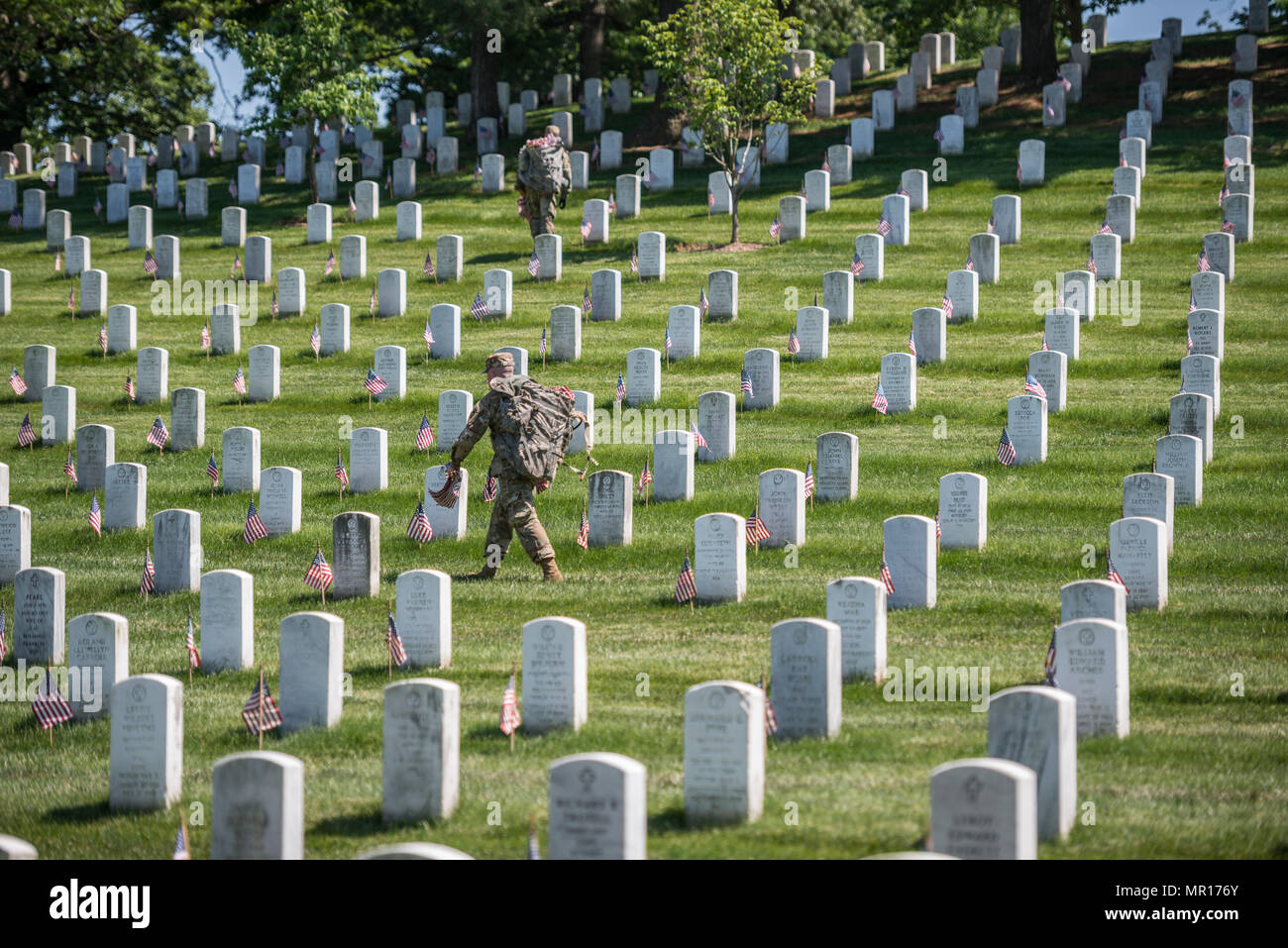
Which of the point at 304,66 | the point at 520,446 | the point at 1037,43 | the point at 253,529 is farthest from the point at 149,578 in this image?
the point at 1037,43

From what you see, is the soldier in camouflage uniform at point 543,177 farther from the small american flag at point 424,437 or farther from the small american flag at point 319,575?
Result: the small american flag at point 319,575

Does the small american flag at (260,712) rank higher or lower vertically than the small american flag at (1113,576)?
lower

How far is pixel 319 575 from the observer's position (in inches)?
554

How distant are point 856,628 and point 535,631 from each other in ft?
7.89

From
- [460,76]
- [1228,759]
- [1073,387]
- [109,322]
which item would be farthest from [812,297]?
Answer: [460,76]

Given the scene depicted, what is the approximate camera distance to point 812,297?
24219 millimetres

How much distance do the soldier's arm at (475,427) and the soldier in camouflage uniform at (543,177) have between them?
1422 cm

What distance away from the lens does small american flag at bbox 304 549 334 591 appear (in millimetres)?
14039

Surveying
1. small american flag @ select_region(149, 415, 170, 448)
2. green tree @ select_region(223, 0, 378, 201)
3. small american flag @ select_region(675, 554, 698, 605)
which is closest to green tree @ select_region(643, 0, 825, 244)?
green tree @ select_region(223, 0, 378, 201)

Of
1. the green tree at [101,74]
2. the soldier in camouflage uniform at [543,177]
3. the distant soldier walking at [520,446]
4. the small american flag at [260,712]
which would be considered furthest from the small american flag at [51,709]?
the green tree at [101,74]

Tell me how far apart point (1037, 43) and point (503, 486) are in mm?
27387

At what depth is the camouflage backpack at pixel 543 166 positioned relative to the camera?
27.7m

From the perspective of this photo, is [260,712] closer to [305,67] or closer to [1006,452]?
[1006,452]
